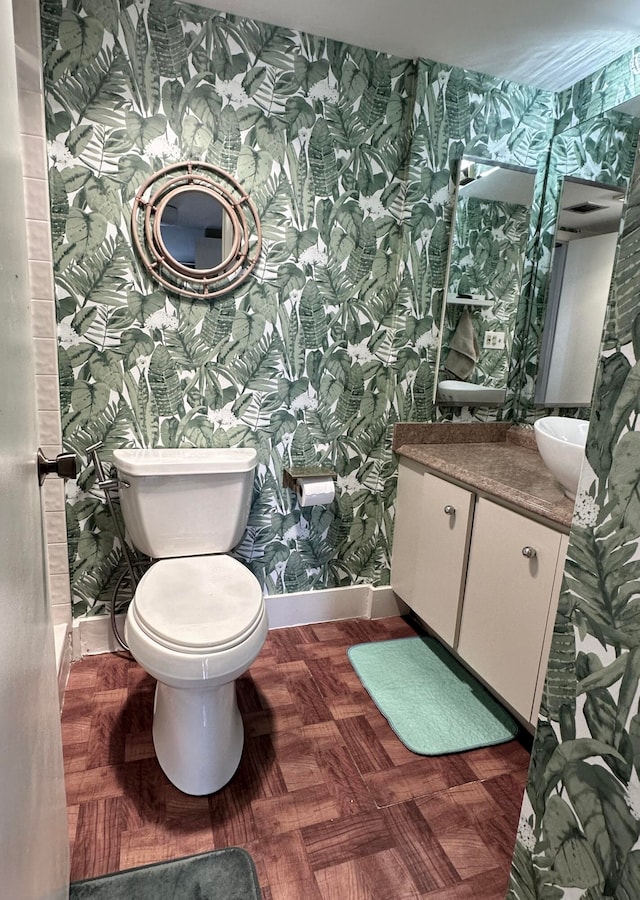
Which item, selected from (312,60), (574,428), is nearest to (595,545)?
(574,428)

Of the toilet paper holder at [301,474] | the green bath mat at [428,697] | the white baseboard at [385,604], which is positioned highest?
the toilet paper holder at [301,474]

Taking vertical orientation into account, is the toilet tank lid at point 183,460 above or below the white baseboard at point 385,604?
above

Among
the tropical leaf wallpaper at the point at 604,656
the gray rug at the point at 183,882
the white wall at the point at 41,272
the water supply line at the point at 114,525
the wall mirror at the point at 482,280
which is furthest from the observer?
the wall mirror at the point at 482,280

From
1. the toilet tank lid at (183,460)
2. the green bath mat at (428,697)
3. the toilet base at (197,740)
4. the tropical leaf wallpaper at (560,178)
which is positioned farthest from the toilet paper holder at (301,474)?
the tropical leaf wallpaper at (560,178)

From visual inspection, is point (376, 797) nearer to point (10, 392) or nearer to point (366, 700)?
point (366, 700)

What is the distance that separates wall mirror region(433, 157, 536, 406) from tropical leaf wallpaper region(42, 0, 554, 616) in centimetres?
7

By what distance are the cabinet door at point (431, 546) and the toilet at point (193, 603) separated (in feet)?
2.28

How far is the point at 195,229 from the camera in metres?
1.79

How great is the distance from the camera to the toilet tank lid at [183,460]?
1.68 metres

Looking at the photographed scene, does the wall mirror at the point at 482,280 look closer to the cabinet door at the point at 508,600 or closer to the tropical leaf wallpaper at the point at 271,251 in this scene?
the tropical leaf wallpaper at the point at 271,251

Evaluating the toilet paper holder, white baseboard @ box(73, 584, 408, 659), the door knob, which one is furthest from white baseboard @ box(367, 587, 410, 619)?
the door knob

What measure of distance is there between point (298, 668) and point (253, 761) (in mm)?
459

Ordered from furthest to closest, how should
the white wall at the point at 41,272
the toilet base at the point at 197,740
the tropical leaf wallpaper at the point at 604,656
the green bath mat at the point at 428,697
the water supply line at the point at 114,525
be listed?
the water supply line at the point at 114,525 < the green bath mat at the point at 428,697 < the white wall at the point at 41,272 < the toilet base at the point at 197,740 < the tropical leaf wallpaper at the point at 604,656

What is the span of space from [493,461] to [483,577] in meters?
0.46
